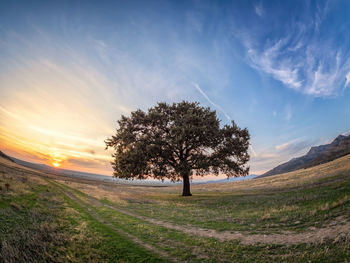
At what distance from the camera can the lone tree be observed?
27016mm

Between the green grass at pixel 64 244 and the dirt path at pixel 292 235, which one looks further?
the dirt path at pixel 292 235

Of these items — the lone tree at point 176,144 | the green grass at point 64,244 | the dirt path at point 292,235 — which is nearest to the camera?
the green grass at point 64,244

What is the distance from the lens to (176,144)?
88.4ft

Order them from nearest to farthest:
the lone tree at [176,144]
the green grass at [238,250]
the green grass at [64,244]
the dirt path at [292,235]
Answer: the green grass at [238,250] → the green grass at [64,244] → the dirt path at [292,235] → the lone tree at [176,144]

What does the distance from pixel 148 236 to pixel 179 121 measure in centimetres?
2040

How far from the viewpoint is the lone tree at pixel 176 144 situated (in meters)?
27.0

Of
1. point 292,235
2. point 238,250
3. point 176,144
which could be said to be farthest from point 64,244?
point 176,144

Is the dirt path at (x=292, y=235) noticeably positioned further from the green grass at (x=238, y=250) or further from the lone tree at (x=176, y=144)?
the lone tree at (x=176, y=144)

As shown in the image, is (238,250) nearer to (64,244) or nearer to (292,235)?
(292,235)

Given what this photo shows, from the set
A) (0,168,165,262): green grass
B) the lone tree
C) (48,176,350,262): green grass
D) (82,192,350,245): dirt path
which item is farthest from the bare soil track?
the lone tree

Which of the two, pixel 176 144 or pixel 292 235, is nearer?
pixel 292 235

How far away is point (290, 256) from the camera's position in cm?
A: 600

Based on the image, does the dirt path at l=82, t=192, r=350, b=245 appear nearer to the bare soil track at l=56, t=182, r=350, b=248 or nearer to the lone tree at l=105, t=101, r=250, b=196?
the bare soil track at l=56, t=182, r=350, b=248

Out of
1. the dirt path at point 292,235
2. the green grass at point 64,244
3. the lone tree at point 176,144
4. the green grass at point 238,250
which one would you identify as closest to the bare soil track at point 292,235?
the dirt path at point 292,235
